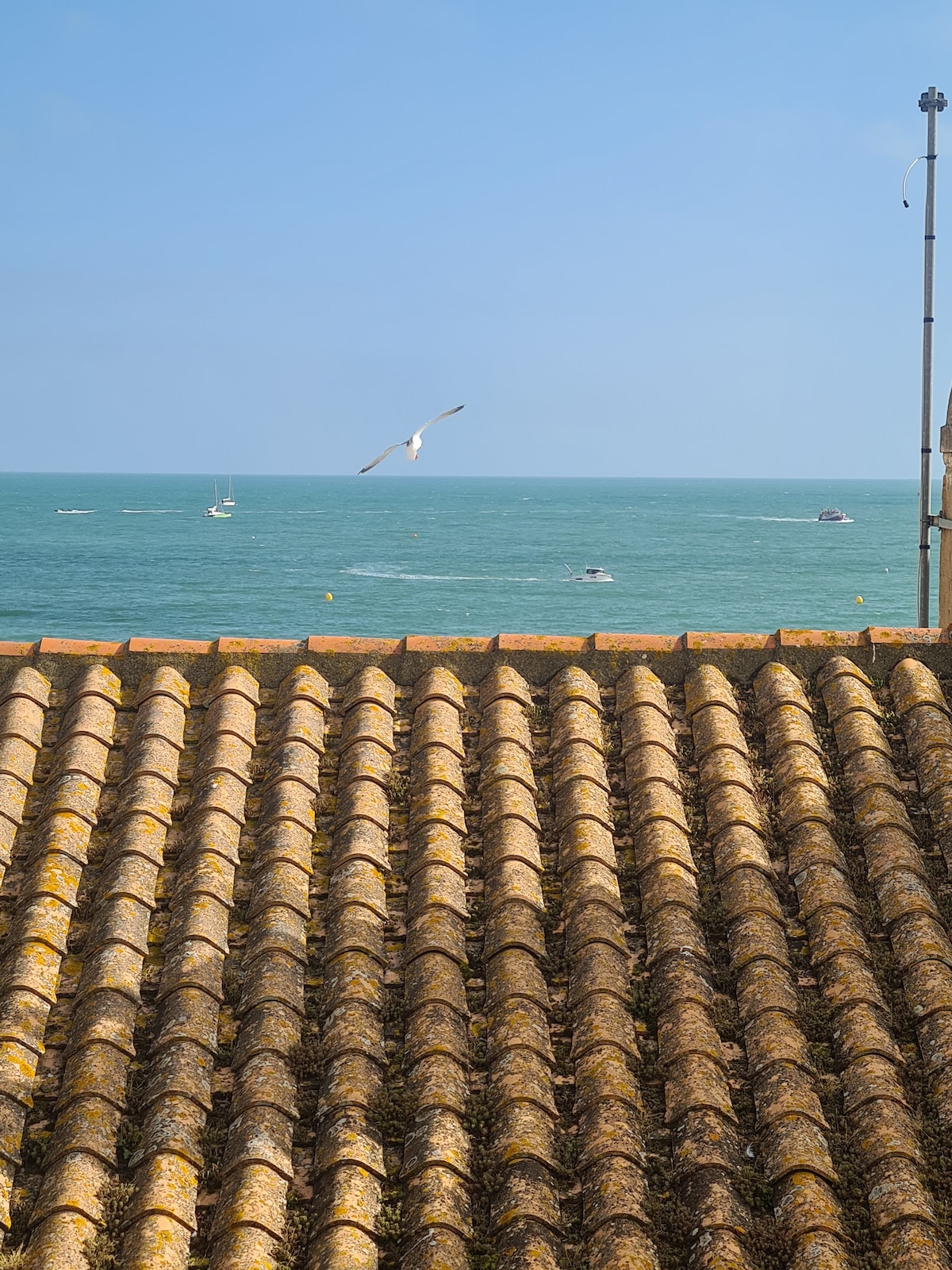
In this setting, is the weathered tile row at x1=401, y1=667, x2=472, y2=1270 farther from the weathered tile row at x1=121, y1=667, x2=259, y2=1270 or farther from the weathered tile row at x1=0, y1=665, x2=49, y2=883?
the weathered tile row at x1=0, y1=665, x2=49, y2=883

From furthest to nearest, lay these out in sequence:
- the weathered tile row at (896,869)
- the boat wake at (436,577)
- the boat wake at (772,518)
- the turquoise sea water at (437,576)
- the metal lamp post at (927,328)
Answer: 1. the boat wake at (772,518)
2. the boat wake at (436,577)
3. the turquoise sea water at (437,576)
4. the metal lamp post at (927,328)
5. the weathered tile row at (896,869)

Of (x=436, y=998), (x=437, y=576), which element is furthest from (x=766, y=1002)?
(x=437, y=576)

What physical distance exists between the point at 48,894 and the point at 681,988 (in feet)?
8.71

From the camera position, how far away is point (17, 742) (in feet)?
19.8

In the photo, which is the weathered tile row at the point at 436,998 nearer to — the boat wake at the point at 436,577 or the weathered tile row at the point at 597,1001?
the weathered tile row at the point at 597,1001

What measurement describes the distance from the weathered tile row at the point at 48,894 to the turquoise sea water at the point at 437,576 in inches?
2444

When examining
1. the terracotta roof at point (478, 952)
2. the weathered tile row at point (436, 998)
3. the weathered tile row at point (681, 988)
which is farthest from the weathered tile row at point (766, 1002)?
the weathered tile row at point (436, 998)

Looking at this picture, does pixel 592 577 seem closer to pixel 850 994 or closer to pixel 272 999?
pixel 850 994

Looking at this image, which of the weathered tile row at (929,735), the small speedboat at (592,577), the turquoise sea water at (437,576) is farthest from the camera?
the small speedboat at (592,577)

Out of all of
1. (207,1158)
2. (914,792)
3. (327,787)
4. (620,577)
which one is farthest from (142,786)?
(620,577)

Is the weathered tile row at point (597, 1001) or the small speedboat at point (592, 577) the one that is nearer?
the weathered tile row at point (597, 1001)

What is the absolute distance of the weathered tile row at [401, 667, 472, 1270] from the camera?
379 centimetres

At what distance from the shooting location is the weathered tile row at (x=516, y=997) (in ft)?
12.4

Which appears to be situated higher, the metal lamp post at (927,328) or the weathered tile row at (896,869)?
the metal lamp post at (927,328)
